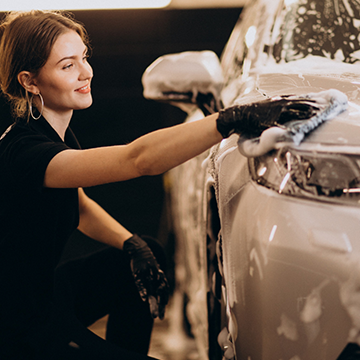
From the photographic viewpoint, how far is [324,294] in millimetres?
687

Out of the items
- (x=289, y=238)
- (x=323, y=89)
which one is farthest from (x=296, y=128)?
(x=323, y=89)

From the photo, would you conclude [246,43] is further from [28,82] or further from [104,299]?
[104,299]

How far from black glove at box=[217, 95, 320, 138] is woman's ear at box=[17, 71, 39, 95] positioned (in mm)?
600

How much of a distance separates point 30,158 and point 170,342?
3.86ft

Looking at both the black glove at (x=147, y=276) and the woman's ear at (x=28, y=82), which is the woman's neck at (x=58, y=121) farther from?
the black glove at (x=147, y=276)

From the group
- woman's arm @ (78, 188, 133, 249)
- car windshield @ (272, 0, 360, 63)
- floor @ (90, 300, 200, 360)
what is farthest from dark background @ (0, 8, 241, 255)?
car windshield @ (272, 0, 360, 63)

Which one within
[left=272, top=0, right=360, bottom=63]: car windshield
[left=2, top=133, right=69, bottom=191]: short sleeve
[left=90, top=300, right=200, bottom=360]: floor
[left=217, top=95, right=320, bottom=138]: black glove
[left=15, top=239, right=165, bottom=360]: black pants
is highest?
[left=272, top=0, right=360, bottom=63]: car windshield

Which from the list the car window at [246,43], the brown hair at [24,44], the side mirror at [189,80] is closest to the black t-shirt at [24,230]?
the brown hair at [24,44]

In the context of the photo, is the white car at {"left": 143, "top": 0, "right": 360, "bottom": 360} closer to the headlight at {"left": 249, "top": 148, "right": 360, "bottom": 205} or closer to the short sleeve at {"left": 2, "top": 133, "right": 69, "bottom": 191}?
the headlight at {"left": 249, "top": 148, "right": 360, "bottom": 205}

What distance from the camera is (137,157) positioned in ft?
3.07

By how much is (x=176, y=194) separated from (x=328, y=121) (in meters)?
1.08

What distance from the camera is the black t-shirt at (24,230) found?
1077 millimetres

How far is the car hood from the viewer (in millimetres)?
748

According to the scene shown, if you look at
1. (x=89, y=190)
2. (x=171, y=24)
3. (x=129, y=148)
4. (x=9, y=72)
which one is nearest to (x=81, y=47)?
(x=9, y=72)
